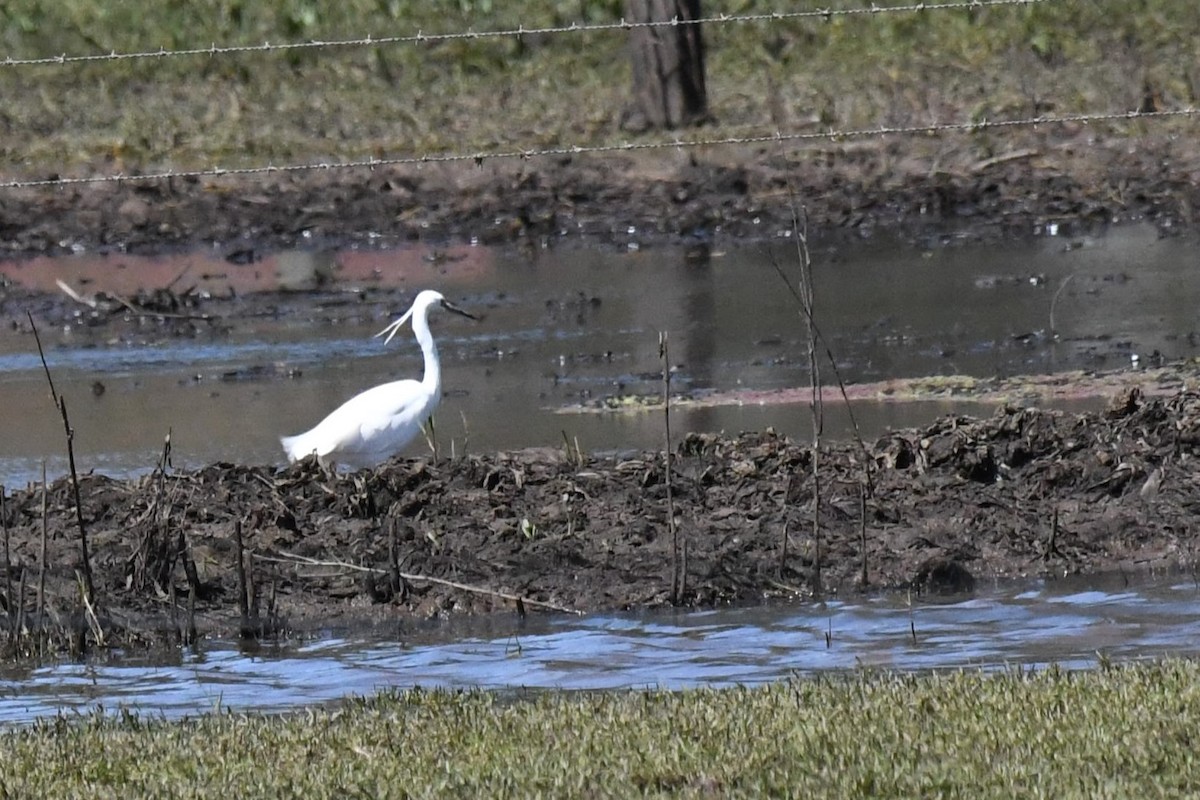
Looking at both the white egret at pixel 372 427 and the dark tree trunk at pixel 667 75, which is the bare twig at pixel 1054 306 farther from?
the dark tree trunk at pixel 667 75

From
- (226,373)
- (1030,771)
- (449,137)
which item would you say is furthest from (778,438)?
(449,137)

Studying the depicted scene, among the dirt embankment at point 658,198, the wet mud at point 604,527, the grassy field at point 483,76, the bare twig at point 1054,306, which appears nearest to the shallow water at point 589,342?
the bare twig at point 1054,306

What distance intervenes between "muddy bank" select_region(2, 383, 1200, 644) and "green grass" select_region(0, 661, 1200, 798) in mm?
1677

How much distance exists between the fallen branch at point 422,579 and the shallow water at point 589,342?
2278 mm

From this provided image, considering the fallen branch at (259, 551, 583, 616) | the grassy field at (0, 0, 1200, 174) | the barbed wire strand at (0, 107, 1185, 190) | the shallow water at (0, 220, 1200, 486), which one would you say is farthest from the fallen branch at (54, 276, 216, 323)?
the fallen branch at (259, 551, 583, 616)

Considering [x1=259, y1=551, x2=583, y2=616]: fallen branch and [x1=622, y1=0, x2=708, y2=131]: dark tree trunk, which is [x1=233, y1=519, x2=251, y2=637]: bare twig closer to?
[x1=259, y1=551, x2=583, y2=616]: fallen branch

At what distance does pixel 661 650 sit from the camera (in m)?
7.86

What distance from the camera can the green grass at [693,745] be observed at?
5562 mm

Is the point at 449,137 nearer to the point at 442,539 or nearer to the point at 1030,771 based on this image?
the point at 442,539

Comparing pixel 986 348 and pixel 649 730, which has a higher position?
pixel 986 348

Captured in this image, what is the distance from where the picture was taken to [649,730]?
20.4ft

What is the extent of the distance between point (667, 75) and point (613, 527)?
49.8ft

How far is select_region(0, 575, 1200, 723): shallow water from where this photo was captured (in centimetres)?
742

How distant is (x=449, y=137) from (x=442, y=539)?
1639 centimetres
